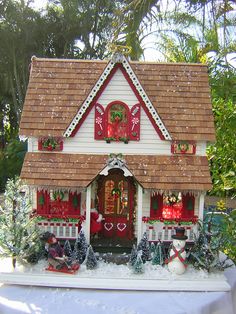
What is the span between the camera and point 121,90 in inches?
372

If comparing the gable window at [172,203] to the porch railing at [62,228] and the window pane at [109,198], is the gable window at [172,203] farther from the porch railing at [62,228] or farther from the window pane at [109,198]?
the porch railing at [62,228]

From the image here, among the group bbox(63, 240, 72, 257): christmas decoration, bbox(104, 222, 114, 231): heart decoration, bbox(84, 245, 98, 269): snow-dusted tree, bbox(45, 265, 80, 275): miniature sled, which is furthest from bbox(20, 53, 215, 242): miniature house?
bbox(45, 265, 80, 275): miniature sled

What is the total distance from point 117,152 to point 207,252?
3.08 m

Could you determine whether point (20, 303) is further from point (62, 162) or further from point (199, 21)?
point (199, 21)

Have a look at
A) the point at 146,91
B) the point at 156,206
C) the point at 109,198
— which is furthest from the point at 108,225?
the point at 146,91

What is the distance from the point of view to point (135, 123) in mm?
9422

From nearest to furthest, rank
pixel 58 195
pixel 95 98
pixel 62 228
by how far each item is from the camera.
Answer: pixel 62 228 → pixel 95 98 → pixel 58 195

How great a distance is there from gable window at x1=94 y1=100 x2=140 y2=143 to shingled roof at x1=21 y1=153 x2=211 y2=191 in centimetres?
51

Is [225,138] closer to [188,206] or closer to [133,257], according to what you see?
[188,206]

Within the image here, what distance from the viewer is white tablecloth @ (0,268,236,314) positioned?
6969 millimetres

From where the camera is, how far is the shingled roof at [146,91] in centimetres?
942

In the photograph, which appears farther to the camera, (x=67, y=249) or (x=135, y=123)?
(x=135, y=123)

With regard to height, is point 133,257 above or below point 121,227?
below

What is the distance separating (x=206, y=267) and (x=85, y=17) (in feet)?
64.7
